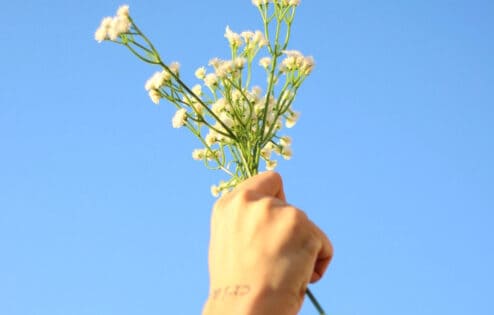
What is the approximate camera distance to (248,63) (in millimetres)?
2615

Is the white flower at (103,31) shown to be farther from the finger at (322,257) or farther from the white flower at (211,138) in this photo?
the finger at (322,257)

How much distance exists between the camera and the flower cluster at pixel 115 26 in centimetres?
233

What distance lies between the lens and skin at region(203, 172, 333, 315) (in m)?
1.42

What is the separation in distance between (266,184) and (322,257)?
0.20 meters

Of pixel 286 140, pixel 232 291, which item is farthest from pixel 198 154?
pixel 232 291

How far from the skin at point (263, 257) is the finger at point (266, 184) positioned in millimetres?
64

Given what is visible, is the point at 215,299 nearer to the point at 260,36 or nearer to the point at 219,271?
the point at 219,271

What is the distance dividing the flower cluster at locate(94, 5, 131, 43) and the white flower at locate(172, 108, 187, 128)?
13.6 inches

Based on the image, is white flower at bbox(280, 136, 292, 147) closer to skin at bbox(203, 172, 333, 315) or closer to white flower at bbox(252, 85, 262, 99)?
white flower at bbox(252, 85, 262, 99)

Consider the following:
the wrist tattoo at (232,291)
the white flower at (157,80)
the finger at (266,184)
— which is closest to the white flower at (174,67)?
the white flower at (157,80)

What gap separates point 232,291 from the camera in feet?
4.79

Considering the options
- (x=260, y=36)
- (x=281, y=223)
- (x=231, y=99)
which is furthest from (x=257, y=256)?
(x=260, y=36)

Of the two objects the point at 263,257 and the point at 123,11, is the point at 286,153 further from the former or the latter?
the point at 263,257

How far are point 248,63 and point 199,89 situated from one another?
200 mm
